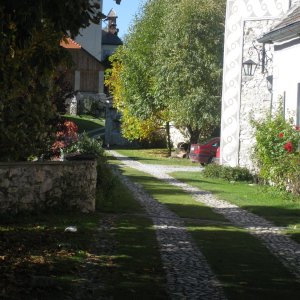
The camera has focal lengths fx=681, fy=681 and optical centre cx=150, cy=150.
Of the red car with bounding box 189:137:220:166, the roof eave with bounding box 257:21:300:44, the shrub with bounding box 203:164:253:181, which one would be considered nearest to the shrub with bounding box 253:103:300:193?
the roof eave with bounding box 257:21:300:44

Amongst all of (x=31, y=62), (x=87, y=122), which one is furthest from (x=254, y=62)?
(x=87, y=122)

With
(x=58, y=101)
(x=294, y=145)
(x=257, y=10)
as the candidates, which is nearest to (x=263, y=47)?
(x=257, y=10)

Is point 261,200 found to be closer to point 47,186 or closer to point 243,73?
point 47,186

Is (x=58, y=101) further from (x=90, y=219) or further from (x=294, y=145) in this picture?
(x=294, y=145)

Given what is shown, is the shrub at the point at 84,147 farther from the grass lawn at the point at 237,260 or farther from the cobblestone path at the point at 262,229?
the grass lawn at the point at 237,260

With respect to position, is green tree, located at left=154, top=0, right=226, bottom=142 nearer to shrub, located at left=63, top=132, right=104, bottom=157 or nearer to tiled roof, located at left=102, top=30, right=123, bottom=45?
shrub, located at left=63, top=132, right=104, bottom=157

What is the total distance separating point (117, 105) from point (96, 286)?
4149cm

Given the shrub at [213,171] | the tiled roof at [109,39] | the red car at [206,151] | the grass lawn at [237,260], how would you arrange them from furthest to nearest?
the tiled roof at [109,39], the red car at [206,151], the shrub at [213,171], the grass lawn at [237,260]

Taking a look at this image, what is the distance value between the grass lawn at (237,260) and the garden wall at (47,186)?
208 cm

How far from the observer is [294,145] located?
18.2 metres

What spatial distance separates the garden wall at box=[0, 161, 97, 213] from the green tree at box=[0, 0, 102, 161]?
65cm

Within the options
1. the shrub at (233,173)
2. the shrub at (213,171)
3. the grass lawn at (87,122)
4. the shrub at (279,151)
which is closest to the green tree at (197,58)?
the shrub at (213,171)

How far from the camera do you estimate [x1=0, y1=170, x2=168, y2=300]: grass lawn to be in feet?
23.4

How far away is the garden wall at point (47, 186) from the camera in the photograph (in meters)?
12.5
